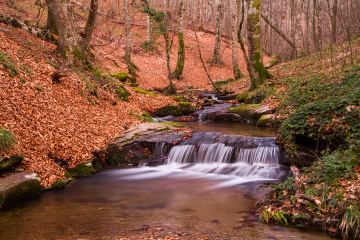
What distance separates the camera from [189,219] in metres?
5.04

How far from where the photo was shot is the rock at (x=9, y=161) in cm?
580

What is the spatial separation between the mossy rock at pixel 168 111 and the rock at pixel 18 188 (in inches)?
369

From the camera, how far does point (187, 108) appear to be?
1655 centimetres

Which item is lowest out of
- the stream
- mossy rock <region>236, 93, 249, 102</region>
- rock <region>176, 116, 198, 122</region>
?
the stream

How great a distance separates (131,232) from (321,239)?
9.60 ft

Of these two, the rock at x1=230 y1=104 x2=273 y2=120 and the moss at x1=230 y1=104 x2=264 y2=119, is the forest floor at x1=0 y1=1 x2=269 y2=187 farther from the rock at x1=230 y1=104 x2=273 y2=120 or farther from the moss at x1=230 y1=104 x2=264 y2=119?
the rock at x1=230 y1=104 x2=273 y2=120

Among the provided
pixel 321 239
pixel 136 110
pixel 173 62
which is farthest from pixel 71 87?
pixel 173 62

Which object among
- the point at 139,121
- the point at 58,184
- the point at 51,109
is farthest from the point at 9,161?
the point at 139,121

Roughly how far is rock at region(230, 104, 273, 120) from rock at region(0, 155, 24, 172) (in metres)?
10.2

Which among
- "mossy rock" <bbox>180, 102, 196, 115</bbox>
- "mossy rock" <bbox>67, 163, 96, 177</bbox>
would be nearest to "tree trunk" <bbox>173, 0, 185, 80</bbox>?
"mossy rock" <bbox>180, 102, 196, 115</bbox>

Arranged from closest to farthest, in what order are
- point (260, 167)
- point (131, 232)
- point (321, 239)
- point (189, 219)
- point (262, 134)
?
1. point (321, 239)
2. point (131, 232)
3. point (189, 219)
4. point (260, 167)
5. point (262, 134)

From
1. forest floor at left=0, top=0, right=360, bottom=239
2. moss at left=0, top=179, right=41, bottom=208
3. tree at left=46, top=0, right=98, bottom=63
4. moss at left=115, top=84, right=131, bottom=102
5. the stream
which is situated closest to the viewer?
the stream

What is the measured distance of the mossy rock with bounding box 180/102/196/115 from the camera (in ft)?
53.7

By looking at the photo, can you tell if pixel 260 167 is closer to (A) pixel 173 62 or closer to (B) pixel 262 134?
(B) pixel 262 134
